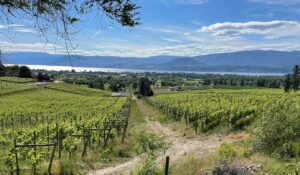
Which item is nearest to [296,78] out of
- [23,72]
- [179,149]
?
[179,149]

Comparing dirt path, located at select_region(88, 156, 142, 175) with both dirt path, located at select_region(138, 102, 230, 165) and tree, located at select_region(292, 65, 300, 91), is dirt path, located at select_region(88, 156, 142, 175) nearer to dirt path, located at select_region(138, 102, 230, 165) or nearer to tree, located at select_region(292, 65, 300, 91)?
dirt path, located at select_region(138, 102, 230, 165)

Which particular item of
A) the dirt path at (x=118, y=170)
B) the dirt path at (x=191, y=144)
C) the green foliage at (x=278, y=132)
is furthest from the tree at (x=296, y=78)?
the dirt path at (x=118, y=170)

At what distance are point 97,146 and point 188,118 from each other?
1500cm

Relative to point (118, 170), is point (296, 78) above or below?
above

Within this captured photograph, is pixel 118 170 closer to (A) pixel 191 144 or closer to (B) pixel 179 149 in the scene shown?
(B) pixel 179 149

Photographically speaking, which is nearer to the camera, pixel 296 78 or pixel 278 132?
pixel 278 132

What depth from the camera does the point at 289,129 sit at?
47.2 feet

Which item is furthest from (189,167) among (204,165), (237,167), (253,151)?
(253,151)

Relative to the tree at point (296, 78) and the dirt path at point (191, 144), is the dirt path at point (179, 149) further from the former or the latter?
the tree at point (296, 78)

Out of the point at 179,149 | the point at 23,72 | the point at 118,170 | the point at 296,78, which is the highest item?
the point at 23,72

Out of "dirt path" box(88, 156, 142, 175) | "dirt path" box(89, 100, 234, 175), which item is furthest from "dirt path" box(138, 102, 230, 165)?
"dirt path" box(88, 156, 142, 175)

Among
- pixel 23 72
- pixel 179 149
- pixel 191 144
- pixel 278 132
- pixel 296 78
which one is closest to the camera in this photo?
pixel 23 72

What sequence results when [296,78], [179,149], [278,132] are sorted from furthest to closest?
1. [296,78]
2. [179,149]
3. [278,132]

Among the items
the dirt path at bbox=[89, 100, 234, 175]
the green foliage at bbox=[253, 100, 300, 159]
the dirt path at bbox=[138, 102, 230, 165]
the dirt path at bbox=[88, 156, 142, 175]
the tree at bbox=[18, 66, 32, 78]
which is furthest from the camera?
the dirt path at bbox=[138, 102, 230, 165]
